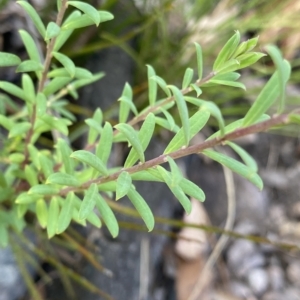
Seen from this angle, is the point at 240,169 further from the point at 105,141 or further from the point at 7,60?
the point at 7,60

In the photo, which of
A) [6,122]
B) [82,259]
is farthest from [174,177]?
[82,259]

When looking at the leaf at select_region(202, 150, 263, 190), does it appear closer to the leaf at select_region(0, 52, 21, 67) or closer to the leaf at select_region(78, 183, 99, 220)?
the leaf at select_region(78, 183, 99, 220)

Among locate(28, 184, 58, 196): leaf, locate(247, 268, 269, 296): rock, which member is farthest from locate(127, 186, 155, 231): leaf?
locate(247, 268, 269, 296): rock

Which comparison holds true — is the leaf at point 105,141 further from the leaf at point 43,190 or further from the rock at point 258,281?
the rock at point 258,281

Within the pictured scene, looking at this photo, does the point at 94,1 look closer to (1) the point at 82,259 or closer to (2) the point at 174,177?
(1) the point at 82,259

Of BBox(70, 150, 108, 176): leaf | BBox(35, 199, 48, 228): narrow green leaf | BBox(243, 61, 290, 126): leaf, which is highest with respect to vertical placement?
BBox(243, 61, 290, 126): leaf

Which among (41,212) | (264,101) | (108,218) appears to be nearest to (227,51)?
(264,101)
